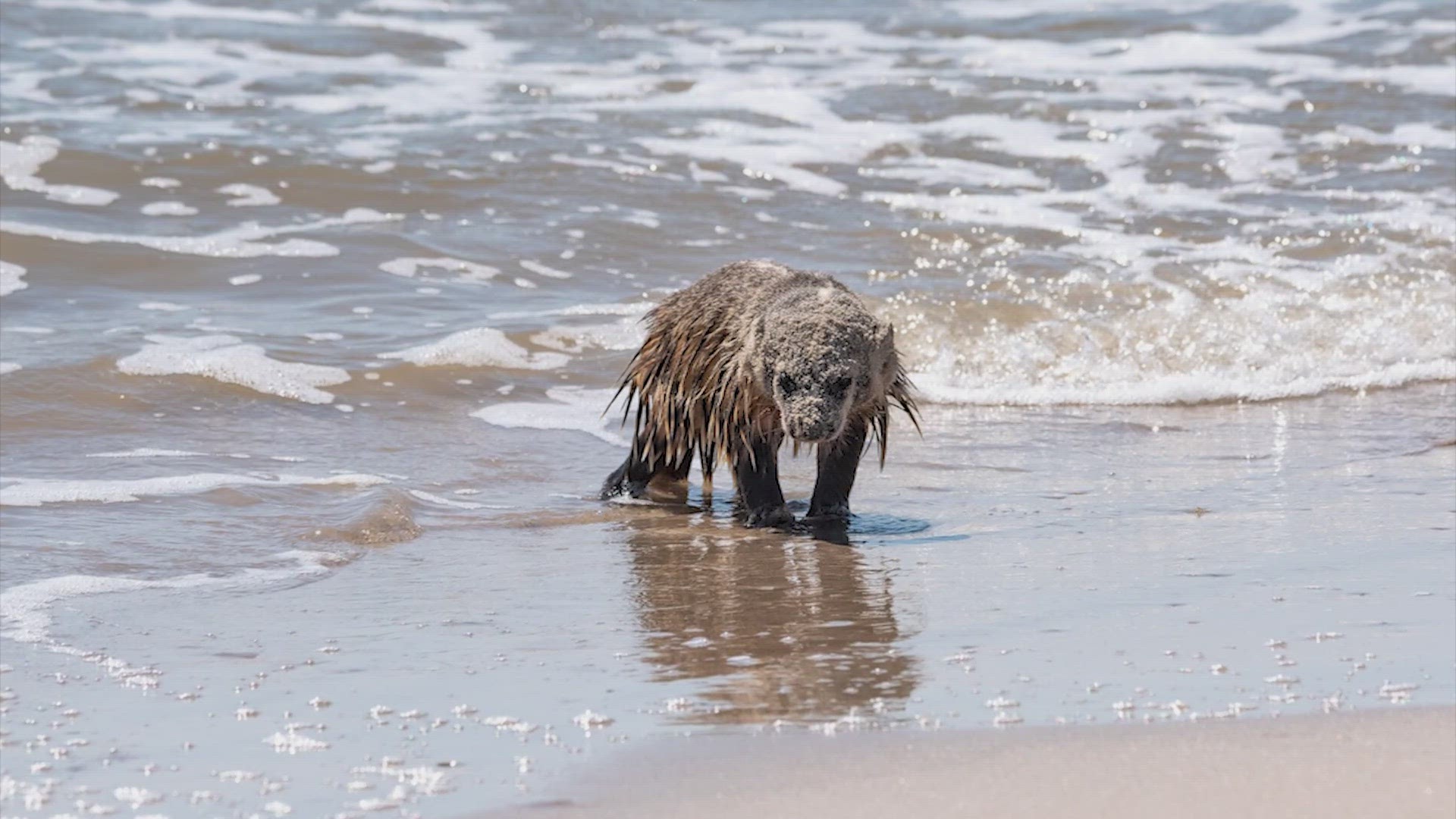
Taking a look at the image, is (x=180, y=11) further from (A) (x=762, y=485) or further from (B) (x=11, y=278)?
(A) (x=762, y=485)

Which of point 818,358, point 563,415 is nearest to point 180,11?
point 563,415

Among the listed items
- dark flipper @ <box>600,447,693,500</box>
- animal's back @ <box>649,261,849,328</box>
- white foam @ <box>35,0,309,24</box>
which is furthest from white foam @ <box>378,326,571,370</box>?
white foam @ <box>35,0,309,24</box>

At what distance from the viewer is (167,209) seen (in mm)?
13102

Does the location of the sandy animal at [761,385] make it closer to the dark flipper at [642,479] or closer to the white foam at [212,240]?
the dark flipper at [642,479]

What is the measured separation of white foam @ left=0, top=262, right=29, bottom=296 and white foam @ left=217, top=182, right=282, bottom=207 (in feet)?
6.83

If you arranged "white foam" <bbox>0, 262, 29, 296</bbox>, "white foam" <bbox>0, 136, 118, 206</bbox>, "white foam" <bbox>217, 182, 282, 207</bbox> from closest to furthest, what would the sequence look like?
"white foam" <bbox>0, 262, 29, 296</bbox> → "white foam" <bbox>0, 136, 118, 206</bbox> → "white foam" <bbox>217, 182, 282, 207</bbox>

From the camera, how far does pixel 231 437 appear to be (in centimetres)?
865

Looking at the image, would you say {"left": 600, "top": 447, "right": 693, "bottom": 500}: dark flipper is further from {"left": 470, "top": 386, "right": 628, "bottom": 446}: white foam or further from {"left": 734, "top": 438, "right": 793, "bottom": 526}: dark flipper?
{"left": 470, "top": 386, "right": 628, "bottom": 446}: white foam

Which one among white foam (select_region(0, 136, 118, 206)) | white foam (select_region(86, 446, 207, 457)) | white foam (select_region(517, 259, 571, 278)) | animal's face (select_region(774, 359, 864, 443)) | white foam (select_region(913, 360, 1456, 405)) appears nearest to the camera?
animal's face (select_region(774, 359, 864, 443))

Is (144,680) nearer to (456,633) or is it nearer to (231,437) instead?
(456,633)

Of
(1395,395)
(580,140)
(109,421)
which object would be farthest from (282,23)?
(1395,395)

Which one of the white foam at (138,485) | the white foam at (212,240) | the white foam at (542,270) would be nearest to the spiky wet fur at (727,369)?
the white foam at (138,485)

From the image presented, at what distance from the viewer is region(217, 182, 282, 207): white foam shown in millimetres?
13352

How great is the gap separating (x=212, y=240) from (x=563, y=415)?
414cm
